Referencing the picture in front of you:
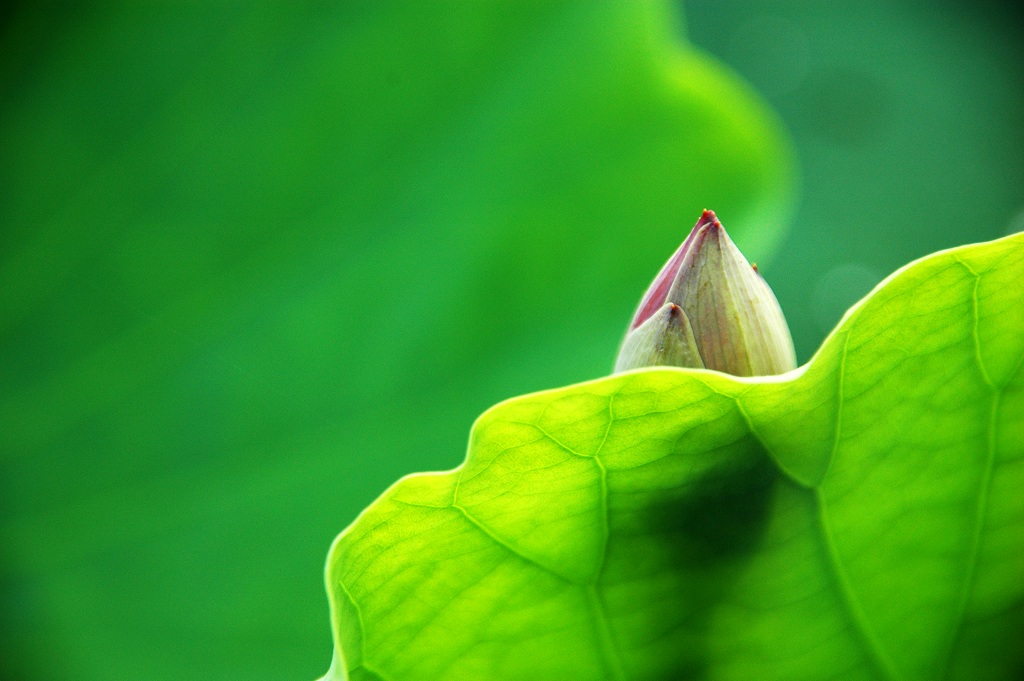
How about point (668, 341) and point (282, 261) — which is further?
point (282, 261)

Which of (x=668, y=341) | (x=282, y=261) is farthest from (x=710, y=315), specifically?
(x=282, y=261)

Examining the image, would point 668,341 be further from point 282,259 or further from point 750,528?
point 282,259

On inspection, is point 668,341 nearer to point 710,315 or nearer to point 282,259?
point 710,315

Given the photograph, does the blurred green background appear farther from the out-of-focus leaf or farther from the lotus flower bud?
the lotus flower bud

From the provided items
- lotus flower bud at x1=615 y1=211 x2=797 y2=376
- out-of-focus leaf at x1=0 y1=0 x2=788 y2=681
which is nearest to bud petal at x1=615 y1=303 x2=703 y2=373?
lotus flower bud at x1=615 y1=211 x2=797 y2=376

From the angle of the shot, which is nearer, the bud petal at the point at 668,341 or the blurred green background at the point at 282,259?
the bud petal at the point at 668,341

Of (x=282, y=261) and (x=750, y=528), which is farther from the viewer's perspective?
(x=282, y=261)

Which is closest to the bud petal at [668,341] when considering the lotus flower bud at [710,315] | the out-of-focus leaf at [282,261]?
the lotus flower bud at [710,315]

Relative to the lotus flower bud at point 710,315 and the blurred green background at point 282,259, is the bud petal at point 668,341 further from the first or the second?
the blurred green background at point 282,259
